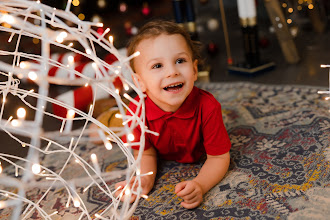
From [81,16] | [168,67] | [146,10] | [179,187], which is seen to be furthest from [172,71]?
[146,10]

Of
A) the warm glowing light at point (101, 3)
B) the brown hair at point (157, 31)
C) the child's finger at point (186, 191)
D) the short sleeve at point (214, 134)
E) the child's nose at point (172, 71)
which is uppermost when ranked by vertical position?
the warm glowing light at point (101, 3)

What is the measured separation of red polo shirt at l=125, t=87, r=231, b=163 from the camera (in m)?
0.88

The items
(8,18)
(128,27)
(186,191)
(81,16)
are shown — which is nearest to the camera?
(8,18)

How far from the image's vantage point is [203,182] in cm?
81

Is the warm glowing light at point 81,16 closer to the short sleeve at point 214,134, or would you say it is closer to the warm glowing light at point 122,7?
the warm glowing light at point 122,7

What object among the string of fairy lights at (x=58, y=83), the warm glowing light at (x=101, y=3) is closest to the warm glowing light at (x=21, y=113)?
the string of fairy lights at (x=58, y=83)

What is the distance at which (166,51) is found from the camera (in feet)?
2.73

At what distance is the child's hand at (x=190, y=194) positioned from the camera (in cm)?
76

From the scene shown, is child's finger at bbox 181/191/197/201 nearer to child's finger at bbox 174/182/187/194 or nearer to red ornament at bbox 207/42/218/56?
child's finger at bbox 174/182/187/194

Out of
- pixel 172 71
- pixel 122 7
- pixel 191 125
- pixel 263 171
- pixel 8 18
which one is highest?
pixel 122 7

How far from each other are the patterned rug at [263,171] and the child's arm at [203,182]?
Answer: 17 mm

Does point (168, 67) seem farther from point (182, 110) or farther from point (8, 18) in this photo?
point (8, 18)

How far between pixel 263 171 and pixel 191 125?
→ 0.20 metres

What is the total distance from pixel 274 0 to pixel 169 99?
3.47 ft
